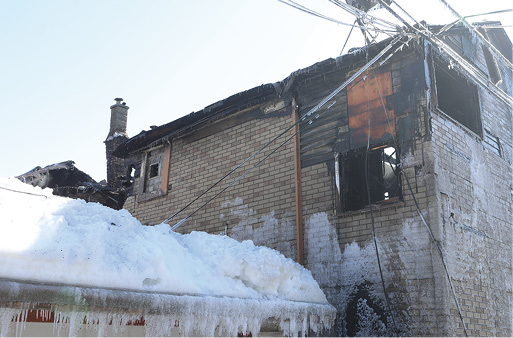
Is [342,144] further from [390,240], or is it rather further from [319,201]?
[390,240]

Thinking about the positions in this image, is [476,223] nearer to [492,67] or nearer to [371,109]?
[371,109]

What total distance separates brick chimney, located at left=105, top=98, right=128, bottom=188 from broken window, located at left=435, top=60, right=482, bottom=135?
10.6 metres

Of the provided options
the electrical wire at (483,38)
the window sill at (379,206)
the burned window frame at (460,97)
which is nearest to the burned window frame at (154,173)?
the window sill at (379,206)

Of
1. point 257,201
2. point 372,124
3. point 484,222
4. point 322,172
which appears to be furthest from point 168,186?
point 484,222

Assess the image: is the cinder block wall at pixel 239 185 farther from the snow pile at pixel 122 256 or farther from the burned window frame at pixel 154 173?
the snow pile at pixel 122 256

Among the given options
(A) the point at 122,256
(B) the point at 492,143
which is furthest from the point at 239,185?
(B) the point at 492,143

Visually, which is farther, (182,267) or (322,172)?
(322,172)

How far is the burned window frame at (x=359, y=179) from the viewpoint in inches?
311

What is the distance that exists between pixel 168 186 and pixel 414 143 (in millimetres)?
5654

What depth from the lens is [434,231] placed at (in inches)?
265

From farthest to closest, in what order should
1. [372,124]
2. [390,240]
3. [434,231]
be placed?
[372,124], [390,240], [434,231]

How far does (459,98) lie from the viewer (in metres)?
8.98

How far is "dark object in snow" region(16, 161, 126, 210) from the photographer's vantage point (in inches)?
577

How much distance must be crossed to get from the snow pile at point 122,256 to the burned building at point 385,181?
1.11 metres
